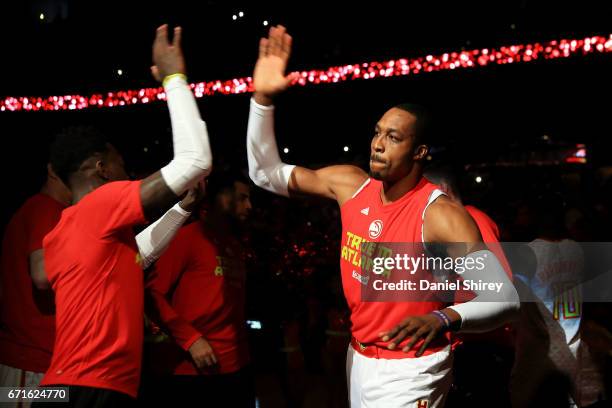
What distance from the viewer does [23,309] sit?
12.1 feet

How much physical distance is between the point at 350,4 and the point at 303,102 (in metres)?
1.88

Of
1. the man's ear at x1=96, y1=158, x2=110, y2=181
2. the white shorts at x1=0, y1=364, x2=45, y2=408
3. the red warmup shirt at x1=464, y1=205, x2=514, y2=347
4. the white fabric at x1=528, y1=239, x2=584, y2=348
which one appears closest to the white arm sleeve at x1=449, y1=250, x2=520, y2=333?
the red warmup shirt at x1=464, y1=205, x2=514, y2=347

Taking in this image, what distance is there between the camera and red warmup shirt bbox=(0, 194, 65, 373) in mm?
3656

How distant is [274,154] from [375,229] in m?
0.71

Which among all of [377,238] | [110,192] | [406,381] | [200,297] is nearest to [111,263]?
[110,192]

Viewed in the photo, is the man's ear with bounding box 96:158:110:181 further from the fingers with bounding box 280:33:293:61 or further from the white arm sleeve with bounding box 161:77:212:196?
the fingers with bounding box 280:33:293:61

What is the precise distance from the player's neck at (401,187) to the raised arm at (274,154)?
0.24 metres

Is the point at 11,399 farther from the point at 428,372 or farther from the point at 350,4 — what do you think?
the point at 350,4

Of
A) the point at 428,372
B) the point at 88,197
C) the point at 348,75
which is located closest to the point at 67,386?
the point at 88,197

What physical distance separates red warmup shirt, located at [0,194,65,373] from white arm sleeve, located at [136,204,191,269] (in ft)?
2.21

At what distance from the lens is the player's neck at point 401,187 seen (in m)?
3.32

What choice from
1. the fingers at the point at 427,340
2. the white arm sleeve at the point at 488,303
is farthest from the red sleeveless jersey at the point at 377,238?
the fingers at the point at 427,340

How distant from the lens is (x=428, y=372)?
300 centimetres

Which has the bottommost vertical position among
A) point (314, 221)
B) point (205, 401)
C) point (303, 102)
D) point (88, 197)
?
point (205, 401)
